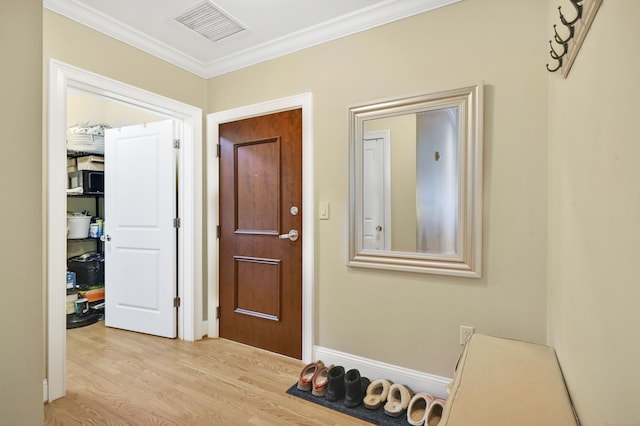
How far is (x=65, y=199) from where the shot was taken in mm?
1887

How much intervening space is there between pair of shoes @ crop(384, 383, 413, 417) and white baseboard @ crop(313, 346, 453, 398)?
56mm

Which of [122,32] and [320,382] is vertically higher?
[122,32]

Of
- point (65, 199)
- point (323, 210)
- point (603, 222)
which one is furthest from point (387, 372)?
point (65, 199)

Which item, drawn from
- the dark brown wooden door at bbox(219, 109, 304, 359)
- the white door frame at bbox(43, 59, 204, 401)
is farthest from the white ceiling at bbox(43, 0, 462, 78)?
the dark brown wooden door at bbox(219, 109, 304, 359)

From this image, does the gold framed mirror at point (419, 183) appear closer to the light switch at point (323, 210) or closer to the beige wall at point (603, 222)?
the light switch at point (323, 210)

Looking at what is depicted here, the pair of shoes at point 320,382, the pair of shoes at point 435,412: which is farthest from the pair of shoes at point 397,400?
the pair of shoes at point 320,382

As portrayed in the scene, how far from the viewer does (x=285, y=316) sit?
7.80 feet

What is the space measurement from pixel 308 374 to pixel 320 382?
0.13m

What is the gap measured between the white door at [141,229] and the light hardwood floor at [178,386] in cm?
28

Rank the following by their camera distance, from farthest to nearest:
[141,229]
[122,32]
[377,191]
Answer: [141,229] → [122,32] → [377,191]

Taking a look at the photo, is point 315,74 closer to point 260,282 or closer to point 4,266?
point 260,282

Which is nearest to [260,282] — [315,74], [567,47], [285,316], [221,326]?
[285,316]

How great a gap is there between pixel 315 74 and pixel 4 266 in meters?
2.00

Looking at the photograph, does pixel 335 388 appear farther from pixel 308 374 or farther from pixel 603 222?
pixel 603 222
